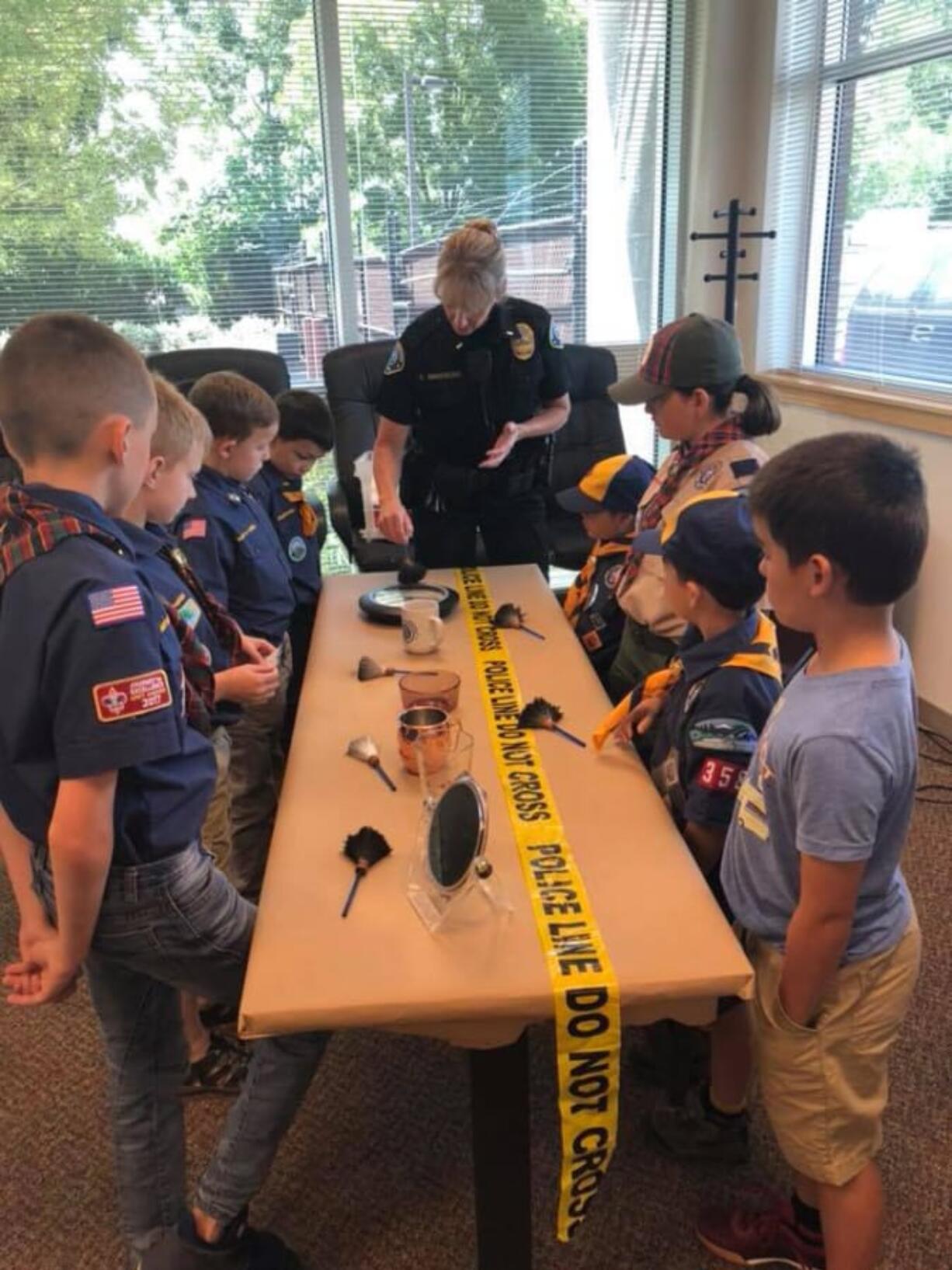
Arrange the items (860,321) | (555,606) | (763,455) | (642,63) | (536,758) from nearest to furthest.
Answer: (536,758), (763,455), (555,606), (860,321), (642,63)

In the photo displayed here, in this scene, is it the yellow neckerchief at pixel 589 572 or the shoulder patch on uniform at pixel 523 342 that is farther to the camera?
the shoulder patch on uniform at pixel 523 342

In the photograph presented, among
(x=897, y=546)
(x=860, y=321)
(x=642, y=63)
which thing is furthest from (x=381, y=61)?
(x=897, y=546)

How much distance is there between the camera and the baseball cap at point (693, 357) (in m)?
1.74

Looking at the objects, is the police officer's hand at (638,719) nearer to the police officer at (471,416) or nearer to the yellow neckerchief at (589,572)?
A: the yellow neckerchief at (589,572)

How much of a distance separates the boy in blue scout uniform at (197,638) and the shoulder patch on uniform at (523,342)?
3.51 ft

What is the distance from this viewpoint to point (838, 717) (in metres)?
1.02

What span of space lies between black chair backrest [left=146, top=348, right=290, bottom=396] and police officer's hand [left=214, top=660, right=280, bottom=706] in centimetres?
201

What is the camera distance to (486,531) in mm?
2619

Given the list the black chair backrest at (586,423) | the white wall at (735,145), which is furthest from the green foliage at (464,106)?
the black chair backrest at (586,423)

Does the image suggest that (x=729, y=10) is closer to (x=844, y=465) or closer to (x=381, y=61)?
(x=381, y=61)

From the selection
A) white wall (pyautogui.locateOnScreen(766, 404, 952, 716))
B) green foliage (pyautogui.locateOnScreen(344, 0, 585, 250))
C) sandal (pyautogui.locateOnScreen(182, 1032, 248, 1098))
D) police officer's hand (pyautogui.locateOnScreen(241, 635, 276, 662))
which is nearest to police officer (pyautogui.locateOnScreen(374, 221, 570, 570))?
police officer's hand (pyautogui.locateOnScreen(241, 635, 276, 662))

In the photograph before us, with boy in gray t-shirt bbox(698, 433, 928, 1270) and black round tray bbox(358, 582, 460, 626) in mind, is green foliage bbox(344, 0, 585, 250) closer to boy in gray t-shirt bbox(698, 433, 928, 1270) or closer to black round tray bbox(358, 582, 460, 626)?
black round tray bbox(358, 582, 460, 626)

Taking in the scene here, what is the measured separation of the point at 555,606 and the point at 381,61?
8.55 ft

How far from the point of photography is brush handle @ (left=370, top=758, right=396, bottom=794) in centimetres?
137
